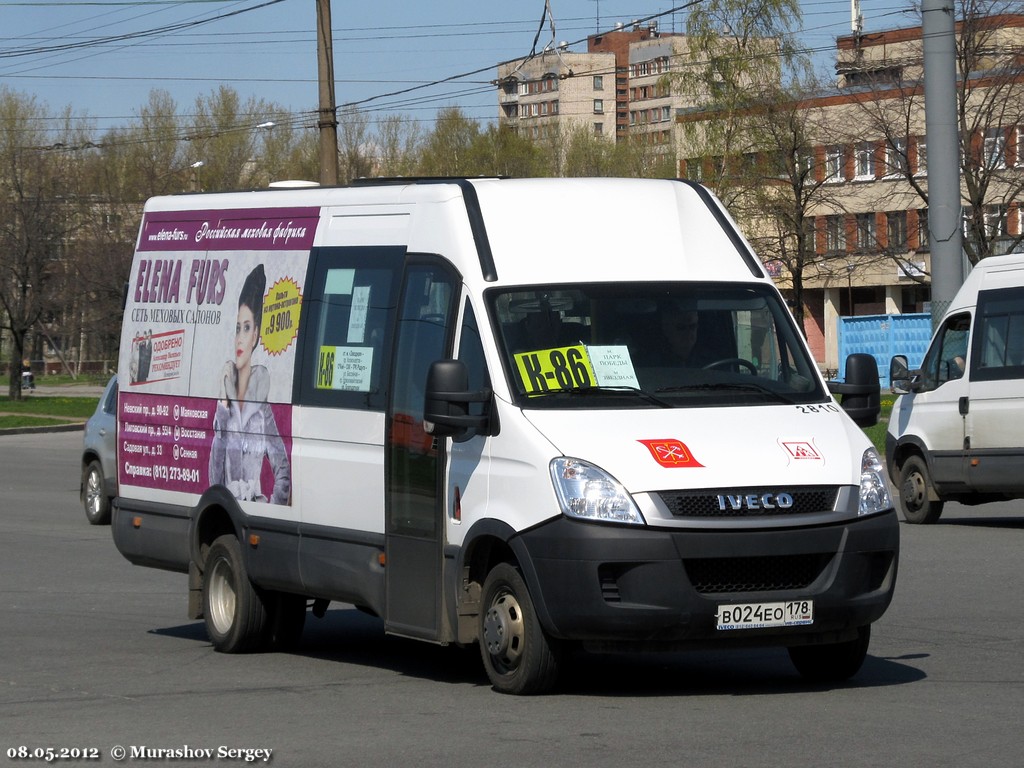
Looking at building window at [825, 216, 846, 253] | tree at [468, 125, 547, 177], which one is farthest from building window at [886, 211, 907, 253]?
tree at [468, 125, 547, 177]

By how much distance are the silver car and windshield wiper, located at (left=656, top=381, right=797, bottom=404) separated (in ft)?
39.8

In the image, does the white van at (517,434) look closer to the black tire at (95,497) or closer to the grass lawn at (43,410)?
the black tire at (95,497)

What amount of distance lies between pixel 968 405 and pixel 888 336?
130 ft

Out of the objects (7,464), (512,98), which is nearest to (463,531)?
(7,464)

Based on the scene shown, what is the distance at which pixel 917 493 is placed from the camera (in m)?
18.7

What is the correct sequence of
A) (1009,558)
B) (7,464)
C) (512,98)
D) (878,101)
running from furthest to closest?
1. (512,98)
2. (878,101)
3. (7,464)
4. (1009,558)

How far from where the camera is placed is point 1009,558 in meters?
14.9

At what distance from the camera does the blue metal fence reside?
55688mm

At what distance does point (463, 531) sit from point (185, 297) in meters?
3.34

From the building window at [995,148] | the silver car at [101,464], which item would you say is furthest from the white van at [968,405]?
the building window at [995,148]

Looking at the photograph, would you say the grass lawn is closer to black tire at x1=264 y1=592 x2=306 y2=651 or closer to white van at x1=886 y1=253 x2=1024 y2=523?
white van at x1=886 y1=253 x2=1024 y2=523

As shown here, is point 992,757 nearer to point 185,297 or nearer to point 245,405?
point 245,405

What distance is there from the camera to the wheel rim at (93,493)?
20.1 metres

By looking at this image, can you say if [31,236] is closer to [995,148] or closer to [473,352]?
[995,148]
